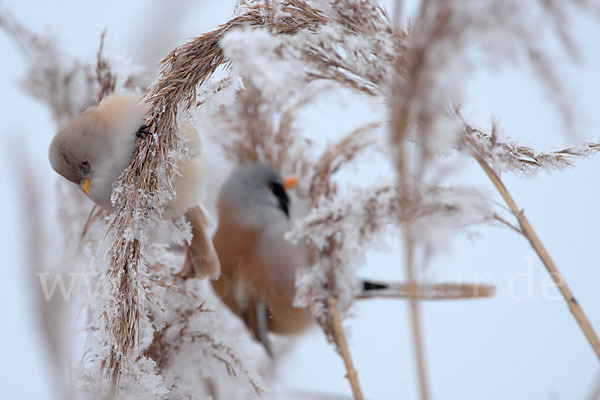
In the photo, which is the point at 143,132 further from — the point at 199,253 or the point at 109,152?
the point at 199,253

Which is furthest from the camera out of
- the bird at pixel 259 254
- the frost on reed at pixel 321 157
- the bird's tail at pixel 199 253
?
the bird at pixel 259 254

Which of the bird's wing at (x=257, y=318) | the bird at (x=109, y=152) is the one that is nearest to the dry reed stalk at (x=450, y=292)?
the bird's wing at (x=257, y=318)

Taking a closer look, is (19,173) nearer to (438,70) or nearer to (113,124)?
(113,124)

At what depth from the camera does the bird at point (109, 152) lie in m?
0.54

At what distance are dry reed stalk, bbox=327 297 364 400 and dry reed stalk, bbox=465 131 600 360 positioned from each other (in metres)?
0.26

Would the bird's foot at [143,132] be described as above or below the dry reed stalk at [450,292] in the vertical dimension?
above

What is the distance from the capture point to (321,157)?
2.60 ft

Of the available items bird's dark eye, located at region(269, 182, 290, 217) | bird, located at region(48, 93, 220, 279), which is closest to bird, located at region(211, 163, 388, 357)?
bird's dark eye, located at region(269, 182, 290, 217)

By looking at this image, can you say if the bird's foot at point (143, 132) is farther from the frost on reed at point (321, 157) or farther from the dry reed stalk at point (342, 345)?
the dry reed stalk at point (342, 345)

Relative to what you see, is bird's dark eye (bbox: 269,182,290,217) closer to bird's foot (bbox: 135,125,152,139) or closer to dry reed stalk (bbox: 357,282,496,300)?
dry reed stalk (bbox: 357,282,496,300)

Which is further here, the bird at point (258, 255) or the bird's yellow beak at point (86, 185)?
the bird at point (258, 255)

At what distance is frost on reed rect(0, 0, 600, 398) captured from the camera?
0.27 meters

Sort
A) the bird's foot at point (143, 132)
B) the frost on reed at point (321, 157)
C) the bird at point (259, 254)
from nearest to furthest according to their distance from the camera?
the frost on reed at point (321, 157) < the bird's foot at point (143, 132) < the bird at point (259, 254)

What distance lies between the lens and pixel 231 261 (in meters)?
0.80
